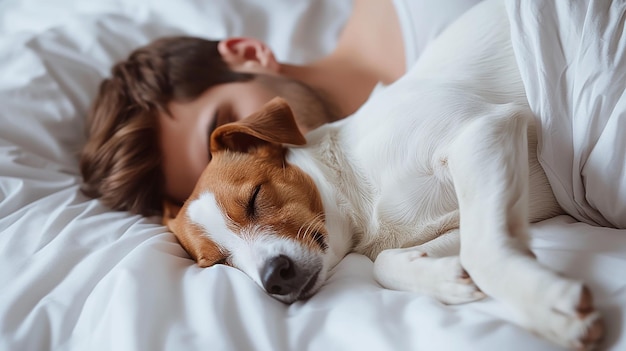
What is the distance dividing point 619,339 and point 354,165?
0.74 meters

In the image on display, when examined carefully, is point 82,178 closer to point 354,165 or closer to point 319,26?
point 354,165

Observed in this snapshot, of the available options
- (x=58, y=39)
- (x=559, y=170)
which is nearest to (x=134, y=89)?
(x=58, y=39)

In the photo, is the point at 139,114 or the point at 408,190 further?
the point at 139,114

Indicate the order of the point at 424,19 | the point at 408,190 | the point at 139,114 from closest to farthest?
the point at 408,190 → the point at 139,114 → the point at 424,19

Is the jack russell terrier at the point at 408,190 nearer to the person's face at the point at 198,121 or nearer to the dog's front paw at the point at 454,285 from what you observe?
the dog's front paw at the point at 454,285

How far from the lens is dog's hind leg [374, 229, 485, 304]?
1044 mm

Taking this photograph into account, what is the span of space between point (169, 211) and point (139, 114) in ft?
1.27

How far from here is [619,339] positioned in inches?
33.1

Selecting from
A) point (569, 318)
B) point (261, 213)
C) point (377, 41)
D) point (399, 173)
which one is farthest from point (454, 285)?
point (377, 41)

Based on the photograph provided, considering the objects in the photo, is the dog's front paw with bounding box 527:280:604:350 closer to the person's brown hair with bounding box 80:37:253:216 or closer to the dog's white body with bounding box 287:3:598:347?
the dog's white body with bounding box 287:3:598:347

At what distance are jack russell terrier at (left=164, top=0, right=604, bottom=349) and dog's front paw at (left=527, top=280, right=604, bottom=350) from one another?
0.01 meters

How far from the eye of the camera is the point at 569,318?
859mm

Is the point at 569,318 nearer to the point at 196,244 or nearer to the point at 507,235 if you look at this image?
the point at 507,235

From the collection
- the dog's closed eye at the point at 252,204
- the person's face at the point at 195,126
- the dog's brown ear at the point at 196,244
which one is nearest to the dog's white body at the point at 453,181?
the dog's closed eye at the point at 252,204
